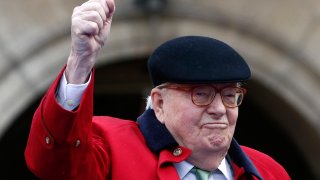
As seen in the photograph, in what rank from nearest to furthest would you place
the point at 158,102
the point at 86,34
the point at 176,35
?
the point at 86,34
the point at 158,102
the point at 176,35

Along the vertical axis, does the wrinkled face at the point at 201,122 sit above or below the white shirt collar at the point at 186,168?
above

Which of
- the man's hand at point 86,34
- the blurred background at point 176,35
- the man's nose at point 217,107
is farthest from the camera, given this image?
the blurred background at point 176,35

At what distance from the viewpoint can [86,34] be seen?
88.8 inches

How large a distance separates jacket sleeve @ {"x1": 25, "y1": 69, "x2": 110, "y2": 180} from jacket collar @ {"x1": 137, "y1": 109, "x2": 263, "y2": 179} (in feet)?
0.66

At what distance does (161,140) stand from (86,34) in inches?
13.9

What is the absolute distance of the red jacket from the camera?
2.29 metres

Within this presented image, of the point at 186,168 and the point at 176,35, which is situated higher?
the point at 186,168

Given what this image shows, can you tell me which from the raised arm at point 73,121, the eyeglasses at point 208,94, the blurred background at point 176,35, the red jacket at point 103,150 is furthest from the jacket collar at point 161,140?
the blurred background at point 176,35

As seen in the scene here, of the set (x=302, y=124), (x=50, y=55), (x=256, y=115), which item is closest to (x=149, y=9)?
(x=50, y=55)

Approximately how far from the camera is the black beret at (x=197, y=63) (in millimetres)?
2445

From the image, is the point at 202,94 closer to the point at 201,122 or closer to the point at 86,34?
the point at 201,122

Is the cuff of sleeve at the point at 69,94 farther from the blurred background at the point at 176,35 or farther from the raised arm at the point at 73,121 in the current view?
the blurred background at the point at 176,35

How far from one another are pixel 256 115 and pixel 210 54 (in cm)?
557

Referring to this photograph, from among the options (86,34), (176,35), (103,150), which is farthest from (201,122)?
(176,35)
